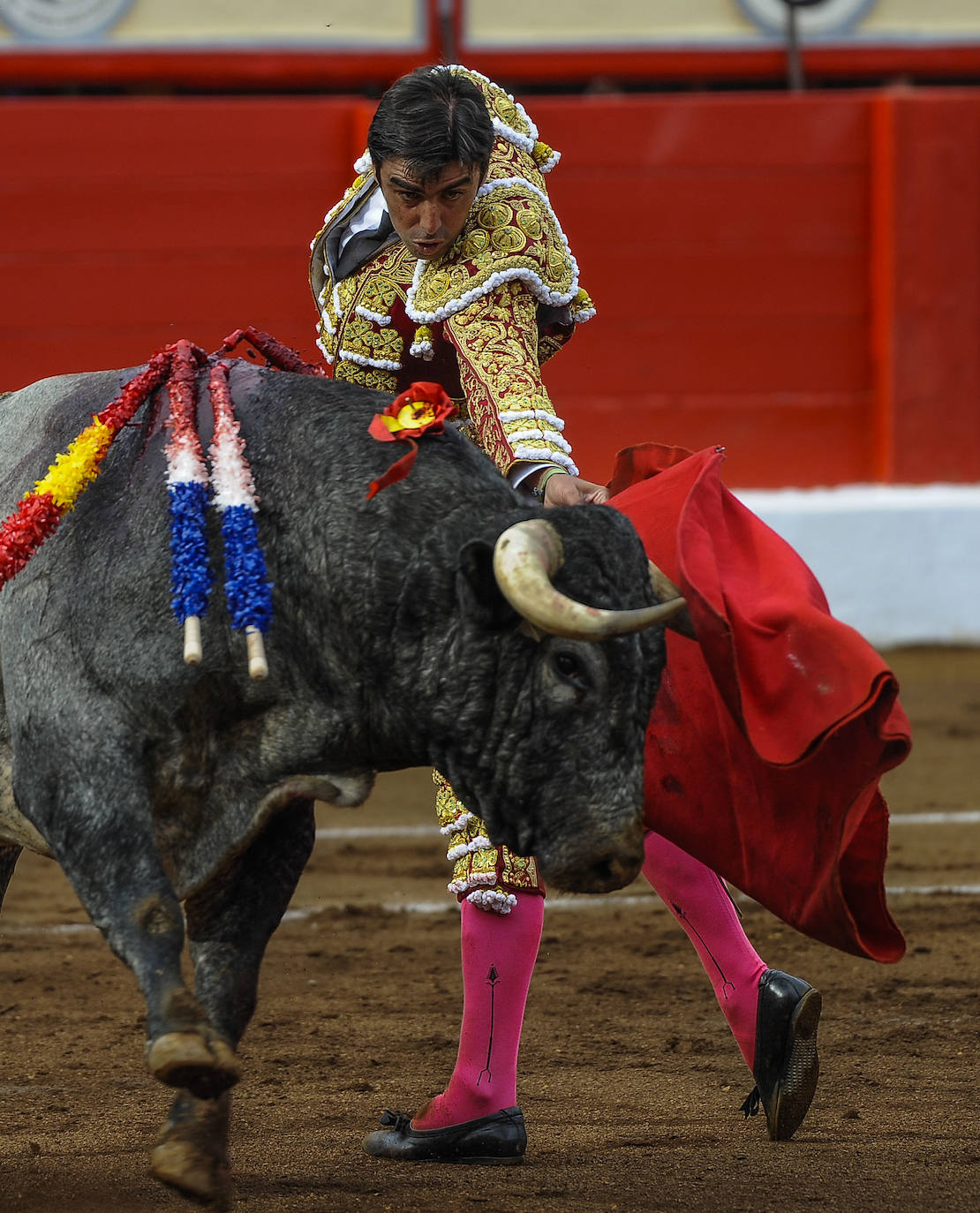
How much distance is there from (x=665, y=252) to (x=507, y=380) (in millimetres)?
5476

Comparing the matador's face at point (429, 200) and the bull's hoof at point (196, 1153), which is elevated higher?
the matador's face at point (429, 200)

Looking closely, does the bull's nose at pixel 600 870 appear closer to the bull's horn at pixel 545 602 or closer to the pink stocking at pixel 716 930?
the bull's horn at pixel 545 602

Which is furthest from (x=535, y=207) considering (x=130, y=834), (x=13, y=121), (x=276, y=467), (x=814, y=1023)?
(x=13, y=121)

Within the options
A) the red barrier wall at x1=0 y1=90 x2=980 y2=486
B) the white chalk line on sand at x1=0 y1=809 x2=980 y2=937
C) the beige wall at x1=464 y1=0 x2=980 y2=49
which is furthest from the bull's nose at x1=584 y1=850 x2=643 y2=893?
the beige wall at x1=464 y1=0 x2=980 y2=49

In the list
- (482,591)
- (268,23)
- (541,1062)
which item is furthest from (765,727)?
(268,23)

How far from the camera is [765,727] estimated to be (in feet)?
8.16

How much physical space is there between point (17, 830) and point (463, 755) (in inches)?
23.6

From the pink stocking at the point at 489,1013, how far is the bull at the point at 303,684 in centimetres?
56

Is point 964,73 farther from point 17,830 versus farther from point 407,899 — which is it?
point 17,830

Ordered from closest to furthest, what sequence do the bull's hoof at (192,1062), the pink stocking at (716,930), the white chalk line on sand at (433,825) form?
the bull's hoof at (192,1062)
the pink stocking at (716,930)
the white chalk line on sand at (433,825)

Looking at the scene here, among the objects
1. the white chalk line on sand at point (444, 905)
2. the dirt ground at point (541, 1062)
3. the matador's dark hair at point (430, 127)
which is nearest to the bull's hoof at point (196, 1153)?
the dirt ground at point (541, 1062)

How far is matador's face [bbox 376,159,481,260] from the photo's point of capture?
248cm

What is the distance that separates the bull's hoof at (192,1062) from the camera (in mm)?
2033

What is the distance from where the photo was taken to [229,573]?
2.25m
